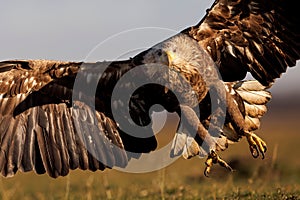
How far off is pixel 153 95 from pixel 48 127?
1330 millimetres

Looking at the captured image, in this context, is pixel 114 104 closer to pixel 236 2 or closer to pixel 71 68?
pixel 71 68

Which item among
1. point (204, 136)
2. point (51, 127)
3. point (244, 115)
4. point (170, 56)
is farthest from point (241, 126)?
point (51, 127)

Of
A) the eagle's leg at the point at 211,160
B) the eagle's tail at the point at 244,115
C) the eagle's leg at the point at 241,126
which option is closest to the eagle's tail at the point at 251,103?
the eagle's tail at the point at 244,115

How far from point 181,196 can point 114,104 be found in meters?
1.18

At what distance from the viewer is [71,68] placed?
9.41 metres

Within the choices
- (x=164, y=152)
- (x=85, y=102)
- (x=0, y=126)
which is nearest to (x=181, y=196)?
(x=164, y=152)

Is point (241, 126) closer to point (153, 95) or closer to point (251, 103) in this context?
point (251, 103)

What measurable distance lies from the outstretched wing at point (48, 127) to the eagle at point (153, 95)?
0.03ft

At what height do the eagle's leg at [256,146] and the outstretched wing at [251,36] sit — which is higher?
the outstretched wing at [251,36]

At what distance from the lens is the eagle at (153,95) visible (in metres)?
9.06

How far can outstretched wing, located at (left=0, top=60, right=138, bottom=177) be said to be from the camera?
9.60 m

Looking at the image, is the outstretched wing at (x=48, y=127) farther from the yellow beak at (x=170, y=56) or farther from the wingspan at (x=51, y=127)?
the yellow beak at (x=170, y=56)

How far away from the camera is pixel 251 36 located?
927 cm

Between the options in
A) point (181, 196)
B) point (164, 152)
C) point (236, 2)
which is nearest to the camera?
point (236, 2)
